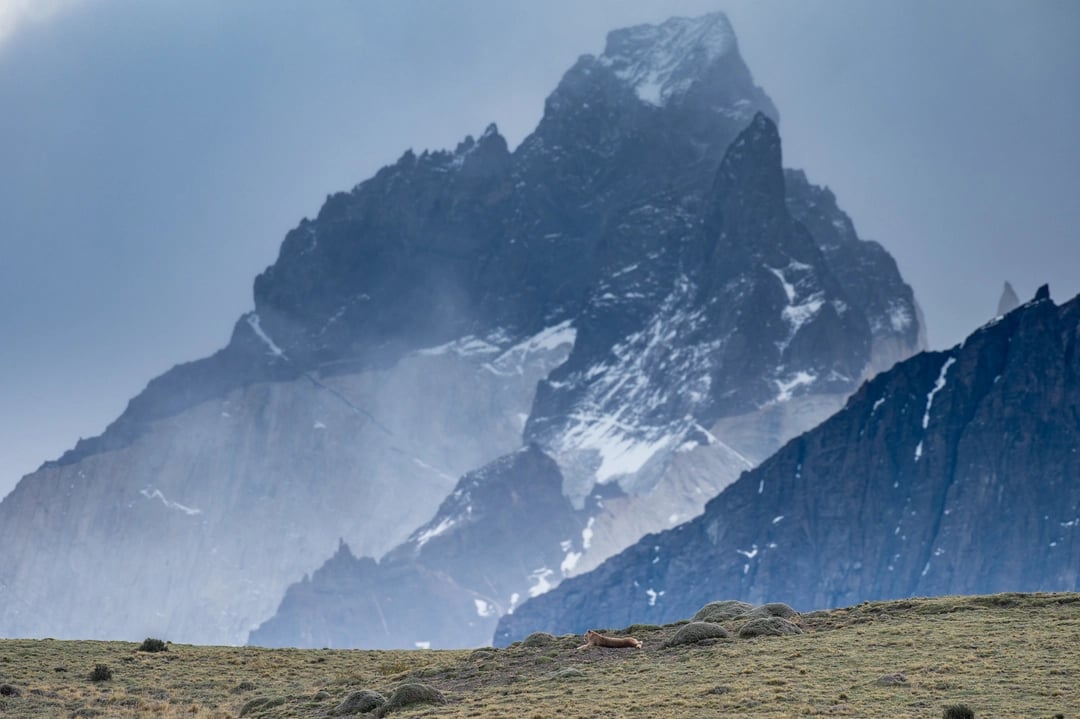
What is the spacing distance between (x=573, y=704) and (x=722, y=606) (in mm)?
23820

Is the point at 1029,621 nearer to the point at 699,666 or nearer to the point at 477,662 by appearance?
the point at 699,666

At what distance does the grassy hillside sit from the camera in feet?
169

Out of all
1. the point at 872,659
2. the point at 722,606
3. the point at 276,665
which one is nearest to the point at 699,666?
the point at 872,659

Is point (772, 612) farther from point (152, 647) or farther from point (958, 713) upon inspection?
point (152, 647)

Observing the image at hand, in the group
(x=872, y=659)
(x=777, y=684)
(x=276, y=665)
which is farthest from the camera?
(x=276, y=665)

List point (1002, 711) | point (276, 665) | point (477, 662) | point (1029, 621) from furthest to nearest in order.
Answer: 1. point (276, 665)
2. point (477, 662)
3. point (1029, 621)
4. point (1002, 711)

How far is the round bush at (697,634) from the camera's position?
66.9m

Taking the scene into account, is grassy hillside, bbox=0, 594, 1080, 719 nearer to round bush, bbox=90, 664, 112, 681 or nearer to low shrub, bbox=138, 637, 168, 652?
round bush, bbox=90, 664, 112, 681

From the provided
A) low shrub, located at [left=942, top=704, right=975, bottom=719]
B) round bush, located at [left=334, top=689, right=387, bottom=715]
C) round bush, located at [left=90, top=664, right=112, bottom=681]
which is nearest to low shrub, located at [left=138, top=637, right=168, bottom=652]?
round bush, located at [left=90, top=664, right=112, bottom=681]

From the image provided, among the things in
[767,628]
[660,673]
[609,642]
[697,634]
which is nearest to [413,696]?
[660,673]

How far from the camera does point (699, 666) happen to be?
6053cm

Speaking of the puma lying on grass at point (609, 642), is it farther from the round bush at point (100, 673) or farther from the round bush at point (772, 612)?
the round bush at point (100, 673)

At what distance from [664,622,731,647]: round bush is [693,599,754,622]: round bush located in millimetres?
6076

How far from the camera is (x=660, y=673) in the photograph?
59781 millimetres
